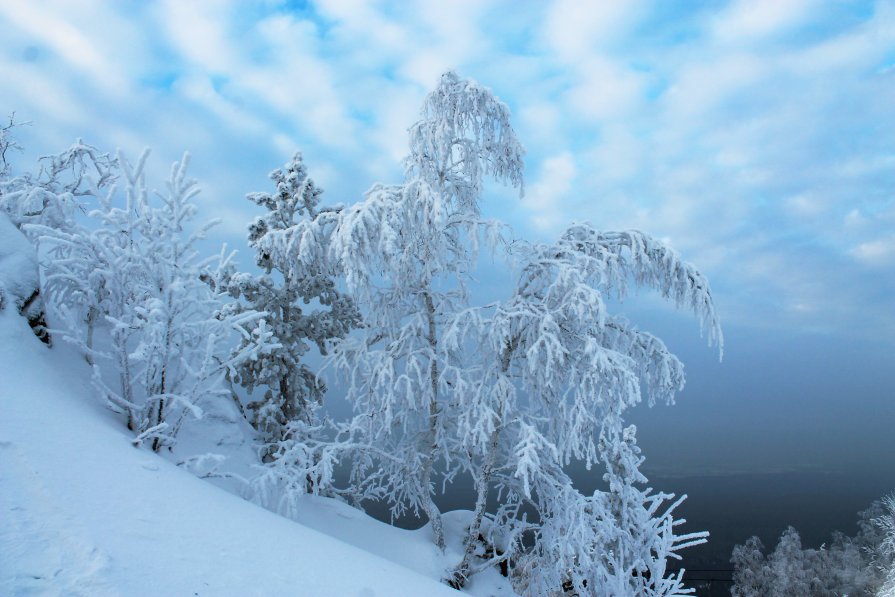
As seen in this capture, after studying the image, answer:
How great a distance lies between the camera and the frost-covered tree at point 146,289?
673cm

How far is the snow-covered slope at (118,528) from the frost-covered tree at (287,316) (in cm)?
657

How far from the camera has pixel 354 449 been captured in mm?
10680

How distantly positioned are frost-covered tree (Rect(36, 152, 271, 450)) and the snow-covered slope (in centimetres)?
99

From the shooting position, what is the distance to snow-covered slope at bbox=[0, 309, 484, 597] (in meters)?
3.05

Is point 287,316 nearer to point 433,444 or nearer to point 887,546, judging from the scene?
point 433,444

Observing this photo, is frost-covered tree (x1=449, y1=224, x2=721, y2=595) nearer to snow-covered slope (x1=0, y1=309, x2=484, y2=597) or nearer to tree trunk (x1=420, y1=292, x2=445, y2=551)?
tree trunk (x1=420, y1=292, x2=445, y2=551)

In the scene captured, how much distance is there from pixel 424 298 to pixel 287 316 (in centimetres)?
433

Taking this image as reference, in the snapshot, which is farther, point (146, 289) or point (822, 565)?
point (822, 565)

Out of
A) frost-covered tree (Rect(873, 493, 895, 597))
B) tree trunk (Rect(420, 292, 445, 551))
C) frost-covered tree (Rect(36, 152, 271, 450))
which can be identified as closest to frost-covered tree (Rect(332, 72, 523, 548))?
tree trunk (Rect(420, 292, 445, 551))

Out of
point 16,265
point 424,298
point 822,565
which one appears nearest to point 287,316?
point 424,298

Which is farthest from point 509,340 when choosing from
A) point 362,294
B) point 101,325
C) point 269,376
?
point 101,325

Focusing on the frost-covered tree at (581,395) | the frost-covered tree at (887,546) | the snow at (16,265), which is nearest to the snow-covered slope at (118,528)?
the snow at (16,265)

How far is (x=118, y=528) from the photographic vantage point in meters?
3.49

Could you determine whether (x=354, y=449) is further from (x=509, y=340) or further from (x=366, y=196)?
(x=366, y=196)
